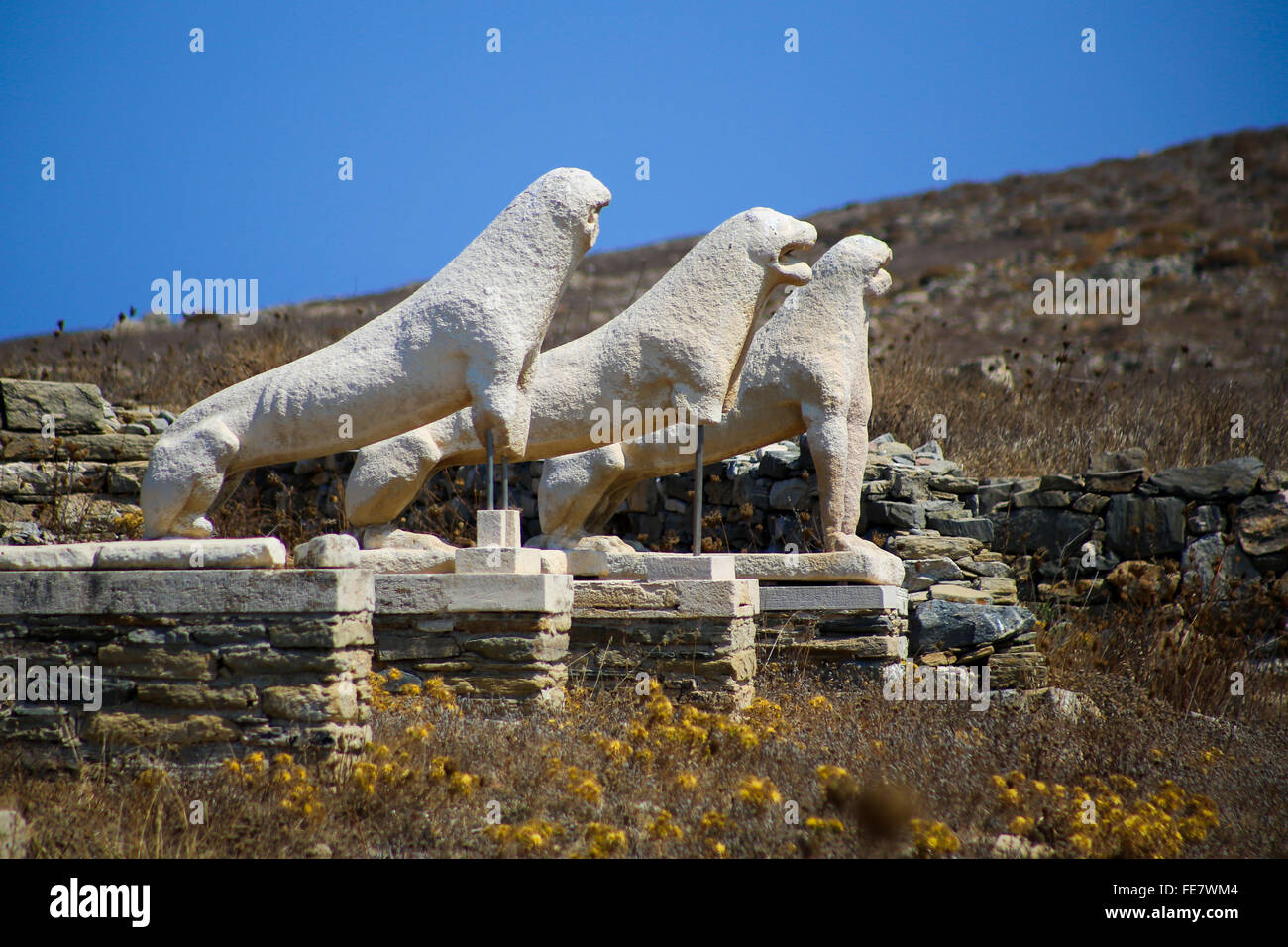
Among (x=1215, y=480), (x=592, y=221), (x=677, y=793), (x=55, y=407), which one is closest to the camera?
(x=677, y=793)

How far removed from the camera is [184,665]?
4.25 metres

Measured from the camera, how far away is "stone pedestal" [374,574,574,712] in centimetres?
514

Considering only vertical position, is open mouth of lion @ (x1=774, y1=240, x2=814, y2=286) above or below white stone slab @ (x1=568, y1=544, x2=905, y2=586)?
Result: above

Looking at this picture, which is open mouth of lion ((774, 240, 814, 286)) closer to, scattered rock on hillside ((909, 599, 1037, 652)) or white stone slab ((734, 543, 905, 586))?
white stone slab ((734, 543, 905, 586))

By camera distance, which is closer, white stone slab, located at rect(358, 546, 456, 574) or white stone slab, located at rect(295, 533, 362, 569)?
white stone slab, located at rect(295, 533, 362, 569)

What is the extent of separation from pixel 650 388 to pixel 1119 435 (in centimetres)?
696

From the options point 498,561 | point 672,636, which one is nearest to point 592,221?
point 498,561

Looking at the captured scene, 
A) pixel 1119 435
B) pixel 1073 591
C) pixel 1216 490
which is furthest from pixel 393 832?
pixel 1119 435

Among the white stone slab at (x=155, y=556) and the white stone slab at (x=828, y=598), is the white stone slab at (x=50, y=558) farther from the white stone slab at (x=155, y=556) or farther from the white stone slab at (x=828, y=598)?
the white stone slab at (x=828, y=598)

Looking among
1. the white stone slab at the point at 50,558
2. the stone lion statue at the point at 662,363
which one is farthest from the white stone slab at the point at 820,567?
the white stone slab at the point at 50,558

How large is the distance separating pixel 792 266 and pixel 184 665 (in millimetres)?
3615

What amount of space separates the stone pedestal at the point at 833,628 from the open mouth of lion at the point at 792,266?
1.73m

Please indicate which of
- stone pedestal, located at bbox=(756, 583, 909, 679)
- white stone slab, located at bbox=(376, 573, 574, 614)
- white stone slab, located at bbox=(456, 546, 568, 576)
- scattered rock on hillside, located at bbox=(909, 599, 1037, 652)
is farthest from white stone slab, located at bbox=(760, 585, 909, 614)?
white stone slab, located at bbox=(456, 546, 568, 576)

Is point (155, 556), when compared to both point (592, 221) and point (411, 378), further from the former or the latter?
point (592, 221)
